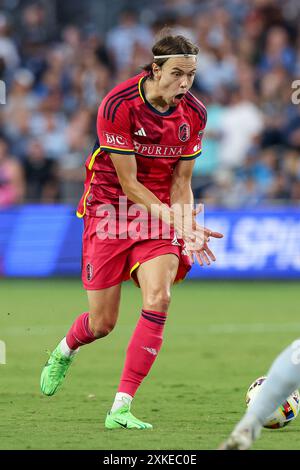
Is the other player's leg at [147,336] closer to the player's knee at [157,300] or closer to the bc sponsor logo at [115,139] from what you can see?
the player's knee at [157,300]

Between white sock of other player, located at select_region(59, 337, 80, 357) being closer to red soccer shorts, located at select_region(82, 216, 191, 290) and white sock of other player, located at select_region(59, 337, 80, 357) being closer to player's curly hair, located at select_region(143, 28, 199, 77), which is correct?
red soccer shorts, located at select_region(82, 216, 191, 290)

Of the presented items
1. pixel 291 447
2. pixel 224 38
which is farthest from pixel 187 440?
pixel 224 38

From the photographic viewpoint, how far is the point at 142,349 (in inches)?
247

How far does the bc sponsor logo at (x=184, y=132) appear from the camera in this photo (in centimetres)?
664

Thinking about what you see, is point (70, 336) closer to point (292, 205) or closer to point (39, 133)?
point (292, 205)

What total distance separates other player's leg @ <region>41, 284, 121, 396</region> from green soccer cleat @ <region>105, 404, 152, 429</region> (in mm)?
788

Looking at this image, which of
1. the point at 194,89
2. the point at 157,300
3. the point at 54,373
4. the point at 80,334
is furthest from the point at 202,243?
the point at 194,89

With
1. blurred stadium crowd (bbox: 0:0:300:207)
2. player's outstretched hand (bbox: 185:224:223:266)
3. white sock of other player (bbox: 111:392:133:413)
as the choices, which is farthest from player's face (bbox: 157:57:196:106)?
blurred stadium crowd (bbox: 0:0:300:207)

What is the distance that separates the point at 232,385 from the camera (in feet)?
25.3

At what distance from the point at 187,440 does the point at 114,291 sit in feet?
4.52

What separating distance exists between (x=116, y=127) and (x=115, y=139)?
0.07 meters

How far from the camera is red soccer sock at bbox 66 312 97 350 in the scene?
22.7ft

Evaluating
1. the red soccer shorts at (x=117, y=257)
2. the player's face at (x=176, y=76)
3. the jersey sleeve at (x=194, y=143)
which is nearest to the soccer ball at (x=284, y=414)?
the red soccer shorts at (x=117, y=257)

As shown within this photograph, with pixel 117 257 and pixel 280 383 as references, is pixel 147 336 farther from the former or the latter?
pixel 280 383
